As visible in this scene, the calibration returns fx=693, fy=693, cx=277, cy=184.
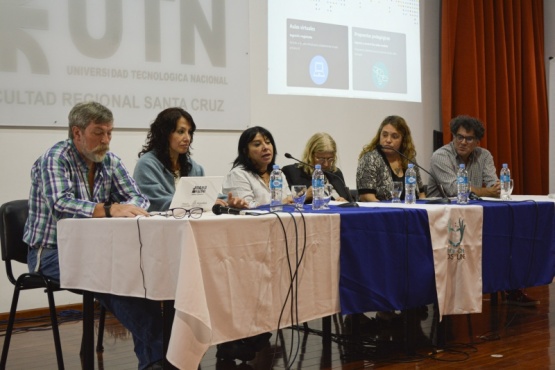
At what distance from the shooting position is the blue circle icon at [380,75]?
5.49 meters

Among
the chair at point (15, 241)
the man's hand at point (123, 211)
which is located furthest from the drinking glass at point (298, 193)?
the chair at point (15, 241)

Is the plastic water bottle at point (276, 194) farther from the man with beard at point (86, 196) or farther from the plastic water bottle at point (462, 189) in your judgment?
the plastic water bottle at point (462, 189)

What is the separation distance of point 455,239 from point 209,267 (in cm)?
131

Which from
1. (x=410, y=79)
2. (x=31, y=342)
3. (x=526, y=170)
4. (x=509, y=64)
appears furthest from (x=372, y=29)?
(x=31, y=342)

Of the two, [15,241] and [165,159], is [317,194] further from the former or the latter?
[15,241]

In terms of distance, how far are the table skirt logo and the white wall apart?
2.04 metres

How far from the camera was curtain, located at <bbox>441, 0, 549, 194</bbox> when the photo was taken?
5855 millimetres

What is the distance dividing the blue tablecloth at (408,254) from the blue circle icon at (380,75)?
232cm

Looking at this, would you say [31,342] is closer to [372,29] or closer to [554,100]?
[372,29]

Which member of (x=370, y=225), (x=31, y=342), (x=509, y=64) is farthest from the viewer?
(x=509, y=64)

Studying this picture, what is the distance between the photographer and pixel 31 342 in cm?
341

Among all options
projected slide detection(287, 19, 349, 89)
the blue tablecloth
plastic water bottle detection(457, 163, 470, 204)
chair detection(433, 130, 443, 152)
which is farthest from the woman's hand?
chair detection(433, 130, 443, 152)

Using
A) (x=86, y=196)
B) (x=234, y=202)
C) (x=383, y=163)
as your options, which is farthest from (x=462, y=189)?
(x=86, y=196)

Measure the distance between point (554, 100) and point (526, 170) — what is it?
871mm
